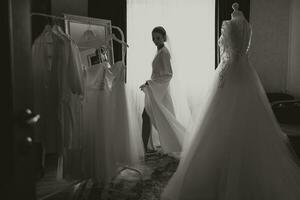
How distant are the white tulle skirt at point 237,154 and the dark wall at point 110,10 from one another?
2595mm

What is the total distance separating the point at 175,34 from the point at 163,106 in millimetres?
1411

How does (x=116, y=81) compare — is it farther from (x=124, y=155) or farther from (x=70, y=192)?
(x=70, y=192)

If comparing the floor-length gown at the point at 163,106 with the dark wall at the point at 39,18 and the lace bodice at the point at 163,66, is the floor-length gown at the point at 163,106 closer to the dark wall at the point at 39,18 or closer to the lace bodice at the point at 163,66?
the lace bodice at the point at 163,66

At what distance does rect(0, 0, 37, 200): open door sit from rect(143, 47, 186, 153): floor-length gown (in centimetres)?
304

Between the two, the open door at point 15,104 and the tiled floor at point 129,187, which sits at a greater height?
the open door at point 15,104

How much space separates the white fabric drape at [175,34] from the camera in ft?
16.2

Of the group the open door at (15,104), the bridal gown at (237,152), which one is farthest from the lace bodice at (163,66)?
the open door at (15,104)

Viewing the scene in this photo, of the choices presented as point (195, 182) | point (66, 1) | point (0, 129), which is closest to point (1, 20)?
point (0, 129)

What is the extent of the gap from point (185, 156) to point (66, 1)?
2938mm

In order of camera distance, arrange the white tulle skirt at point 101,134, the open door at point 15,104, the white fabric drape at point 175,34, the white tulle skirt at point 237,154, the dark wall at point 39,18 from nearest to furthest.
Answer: the open door at point 15,104 < the white tulle skirt at point 237,154 < the white tulle skirt at point 101,134 < the dark wall at point 39,18 < the white fabric drape at point 175,34

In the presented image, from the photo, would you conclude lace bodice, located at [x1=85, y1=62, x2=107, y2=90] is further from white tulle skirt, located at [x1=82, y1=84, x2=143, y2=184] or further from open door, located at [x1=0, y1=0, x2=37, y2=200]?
open door, located at [x1=0, y1=0, x2=37, y2=200]

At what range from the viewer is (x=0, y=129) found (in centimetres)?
90

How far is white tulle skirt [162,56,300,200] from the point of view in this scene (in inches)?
96.1

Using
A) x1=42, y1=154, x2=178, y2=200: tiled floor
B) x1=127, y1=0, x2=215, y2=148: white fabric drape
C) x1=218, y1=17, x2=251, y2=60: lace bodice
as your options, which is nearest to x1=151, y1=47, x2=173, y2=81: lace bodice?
x1=127, y1=0, x2=215, y2=148: white fabric drape
